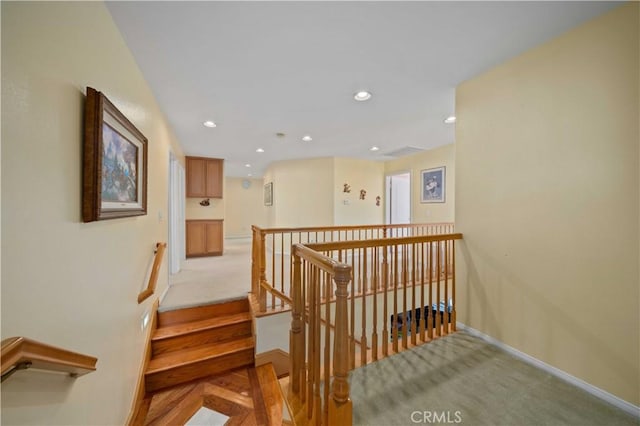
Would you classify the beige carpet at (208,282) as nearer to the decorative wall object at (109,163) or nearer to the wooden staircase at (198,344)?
the wooden staircase at (198,344)

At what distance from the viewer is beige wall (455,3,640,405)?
1.45 meters

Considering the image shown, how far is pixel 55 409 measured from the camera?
95 centimetres

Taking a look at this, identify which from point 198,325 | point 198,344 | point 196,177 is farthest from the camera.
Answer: point 196,177

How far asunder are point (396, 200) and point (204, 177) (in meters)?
4.68

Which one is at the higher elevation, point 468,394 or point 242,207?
point 242,207

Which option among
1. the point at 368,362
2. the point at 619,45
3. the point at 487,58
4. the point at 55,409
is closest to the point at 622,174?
the point at 619,45

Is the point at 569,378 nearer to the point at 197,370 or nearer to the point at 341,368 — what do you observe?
the point at 341,368

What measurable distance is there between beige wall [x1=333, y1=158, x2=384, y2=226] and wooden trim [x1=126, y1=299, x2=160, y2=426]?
12.3ft

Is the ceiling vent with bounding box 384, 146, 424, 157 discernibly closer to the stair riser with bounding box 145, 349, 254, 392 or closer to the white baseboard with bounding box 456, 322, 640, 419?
the white baseboard with bounding box 456, 322, 640, 419

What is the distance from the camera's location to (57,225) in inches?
39.5

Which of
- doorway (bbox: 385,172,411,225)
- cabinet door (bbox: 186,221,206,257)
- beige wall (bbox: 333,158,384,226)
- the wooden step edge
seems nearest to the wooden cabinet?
cabinet door (bbox: 186,221,206,257)

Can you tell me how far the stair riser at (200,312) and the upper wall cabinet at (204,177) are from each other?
3.14m

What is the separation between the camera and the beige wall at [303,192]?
561cm

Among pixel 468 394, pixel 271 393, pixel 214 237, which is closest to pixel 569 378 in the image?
pixel 468 394
